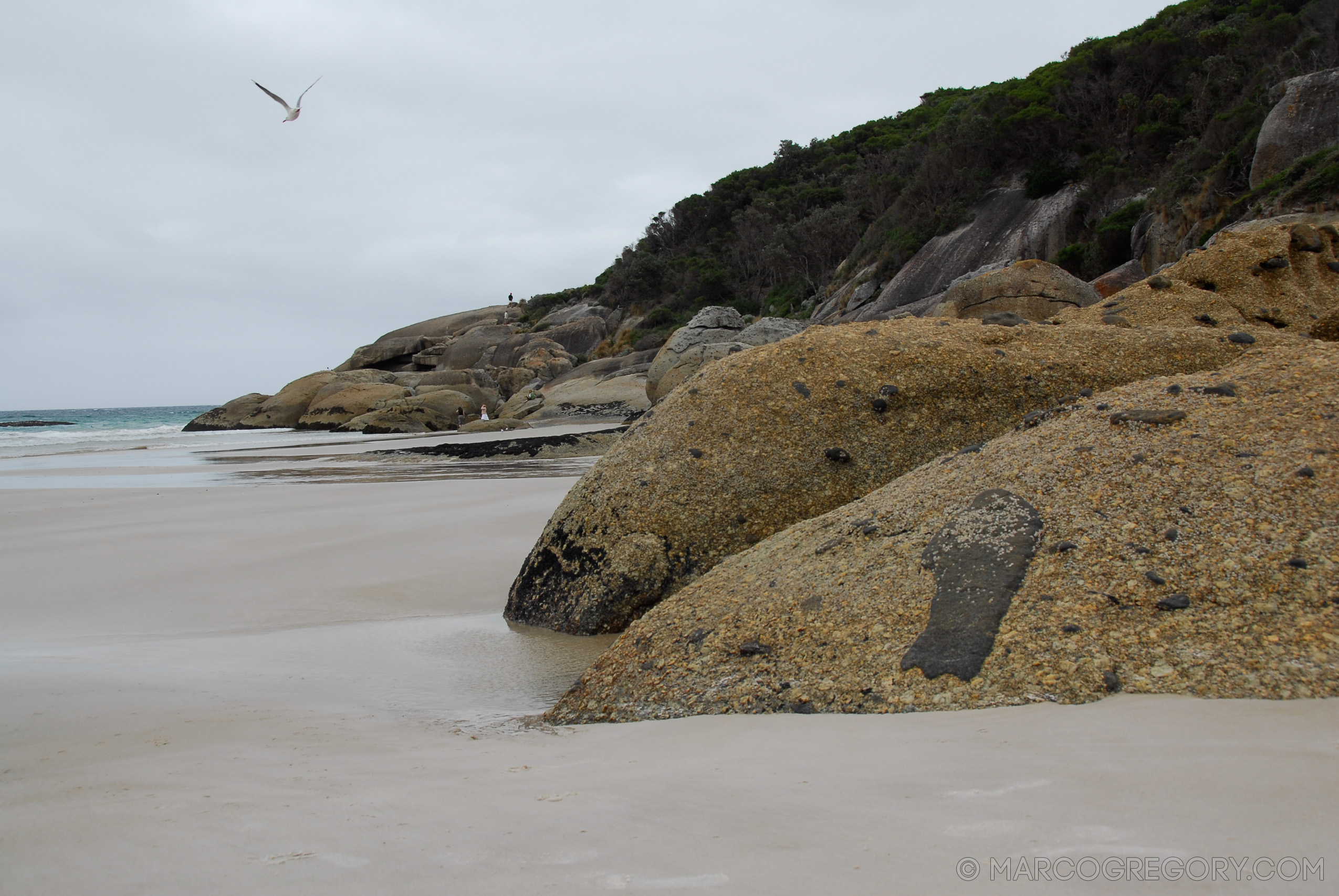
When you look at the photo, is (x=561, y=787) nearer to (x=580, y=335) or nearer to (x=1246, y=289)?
(x=1246, y=289)

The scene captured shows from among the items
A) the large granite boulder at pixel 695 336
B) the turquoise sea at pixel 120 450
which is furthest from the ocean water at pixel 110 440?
the large granite boulder at pixel 695 336

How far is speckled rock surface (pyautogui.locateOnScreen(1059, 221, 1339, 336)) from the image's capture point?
195 inches

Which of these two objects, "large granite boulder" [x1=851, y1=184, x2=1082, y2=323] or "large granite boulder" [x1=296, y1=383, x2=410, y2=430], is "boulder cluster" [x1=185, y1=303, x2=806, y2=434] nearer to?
"large granite boulder" [x1=296, y1=383, x2=410, y2=430]

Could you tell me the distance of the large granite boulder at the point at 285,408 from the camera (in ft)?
104

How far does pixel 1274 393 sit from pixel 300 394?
34.1 metres

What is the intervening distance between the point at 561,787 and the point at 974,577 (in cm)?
133

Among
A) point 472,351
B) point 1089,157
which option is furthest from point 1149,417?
point 472,351

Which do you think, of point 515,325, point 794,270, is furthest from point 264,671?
point 515,325

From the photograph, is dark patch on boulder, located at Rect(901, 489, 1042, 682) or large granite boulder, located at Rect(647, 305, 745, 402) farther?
large granite boulder, located at Rect(647, 305, 745, 402)

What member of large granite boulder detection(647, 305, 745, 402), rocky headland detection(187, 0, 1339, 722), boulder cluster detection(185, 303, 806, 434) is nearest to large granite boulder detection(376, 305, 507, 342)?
boulder cluster detection(185, 303, 806, 434)

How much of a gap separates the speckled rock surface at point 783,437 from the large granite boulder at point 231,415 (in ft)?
104

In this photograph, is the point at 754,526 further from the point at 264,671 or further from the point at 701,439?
the point at 264,671

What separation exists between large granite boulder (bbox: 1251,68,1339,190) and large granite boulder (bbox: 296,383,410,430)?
975 inches

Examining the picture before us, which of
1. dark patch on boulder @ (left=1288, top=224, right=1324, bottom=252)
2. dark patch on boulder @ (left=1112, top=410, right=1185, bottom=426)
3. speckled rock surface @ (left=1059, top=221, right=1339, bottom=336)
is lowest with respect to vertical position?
dark patch on boulder @ (left=1112, top=410, right=1185, bottom=426)
